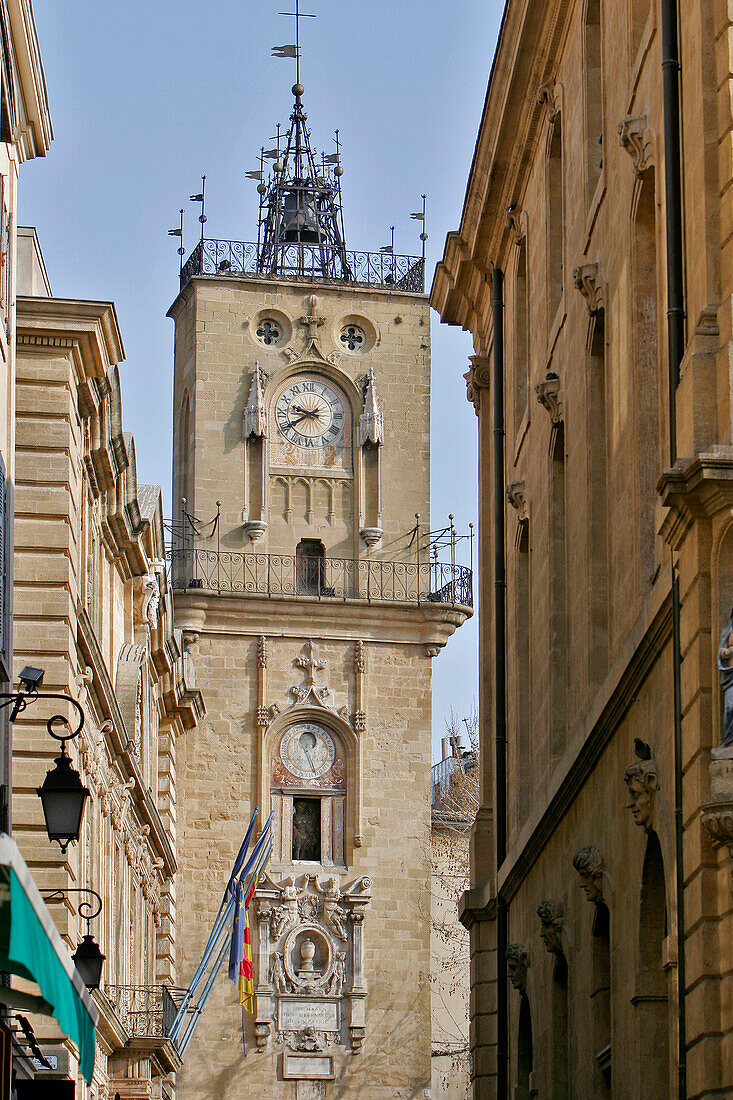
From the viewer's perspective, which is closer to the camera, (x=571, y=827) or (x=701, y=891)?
(x=701, y=891)

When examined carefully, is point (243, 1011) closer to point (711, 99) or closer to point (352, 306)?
point (352, 306)

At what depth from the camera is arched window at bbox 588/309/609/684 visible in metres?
21.0

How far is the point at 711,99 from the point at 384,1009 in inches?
1539

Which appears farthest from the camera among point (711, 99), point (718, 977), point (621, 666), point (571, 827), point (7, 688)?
point (571, 827)

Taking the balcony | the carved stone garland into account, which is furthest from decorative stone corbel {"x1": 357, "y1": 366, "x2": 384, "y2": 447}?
the balcony

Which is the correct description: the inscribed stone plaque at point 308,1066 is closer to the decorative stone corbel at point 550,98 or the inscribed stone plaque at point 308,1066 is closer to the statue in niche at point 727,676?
the decorative stone corbel at point 550,98

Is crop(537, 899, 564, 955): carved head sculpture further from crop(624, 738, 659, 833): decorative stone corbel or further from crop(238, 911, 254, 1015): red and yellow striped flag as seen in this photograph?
crop(238, 911, 254, 1015): red and yellow striped flag

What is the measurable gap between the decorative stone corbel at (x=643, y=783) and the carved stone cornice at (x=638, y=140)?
5016mm

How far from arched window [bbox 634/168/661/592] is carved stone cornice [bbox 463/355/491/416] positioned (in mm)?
13934

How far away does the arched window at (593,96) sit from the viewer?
74.5 ft

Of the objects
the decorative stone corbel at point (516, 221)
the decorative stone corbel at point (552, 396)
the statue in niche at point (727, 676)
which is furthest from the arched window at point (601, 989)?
the decorative stone corbel at point (516, 221)

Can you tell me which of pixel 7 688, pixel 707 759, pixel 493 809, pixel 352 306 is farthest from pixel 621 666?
pixel 352 306

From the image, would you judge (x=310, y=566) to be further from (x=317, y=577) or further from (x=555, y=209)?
(x=555, y=209)

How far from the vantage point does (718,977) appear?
13.7m
